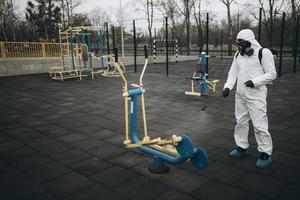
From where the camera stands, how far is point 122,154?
3885 millimetres

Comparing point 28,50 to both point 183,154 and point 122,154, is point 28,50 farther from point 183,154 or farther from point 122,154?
point 183,154

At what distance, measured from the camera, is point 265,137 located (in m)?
3.34

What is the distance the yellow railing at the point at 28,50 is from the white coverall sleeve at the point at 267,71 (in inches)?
535

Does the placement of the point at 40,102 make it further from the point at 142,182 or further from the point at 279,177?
the point at 279,177

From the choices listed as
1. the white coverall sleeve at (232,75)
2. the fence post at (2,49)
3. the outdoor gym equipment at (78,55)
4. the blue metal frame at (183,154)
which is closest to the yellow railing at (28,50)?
the fence post at (2,49)

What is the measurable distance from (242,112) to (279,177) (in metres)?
0.91

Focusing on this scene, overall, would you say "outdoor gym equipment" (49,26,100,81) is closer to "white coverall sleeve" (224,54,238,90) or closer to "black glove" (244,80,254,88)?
"white coverall sleeve" (224,54,238,90)

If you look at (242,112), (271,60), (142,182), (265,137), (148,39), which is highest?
(148,39)

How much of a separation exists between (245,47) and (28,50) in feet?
44.9

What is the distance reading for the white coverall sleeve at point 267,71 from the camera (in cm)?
323

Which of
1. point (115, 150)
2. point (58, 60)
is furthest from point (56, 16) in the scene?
point (115, 150)

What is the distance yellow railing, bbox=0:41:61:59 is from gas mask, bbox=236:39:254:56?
43.6 ft

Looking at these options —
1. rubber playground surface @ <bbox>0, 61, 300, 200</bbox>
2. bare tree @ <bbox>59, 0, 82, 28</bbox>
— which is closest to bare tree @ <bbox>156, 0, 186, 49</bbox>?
bare tree @ <bbox>59, 0, 82, 28</bbox>

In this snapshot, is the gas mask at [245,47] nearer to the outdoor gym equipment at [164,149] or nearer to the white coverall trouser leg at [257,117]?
the white coverall trouser leg at [257,117]
